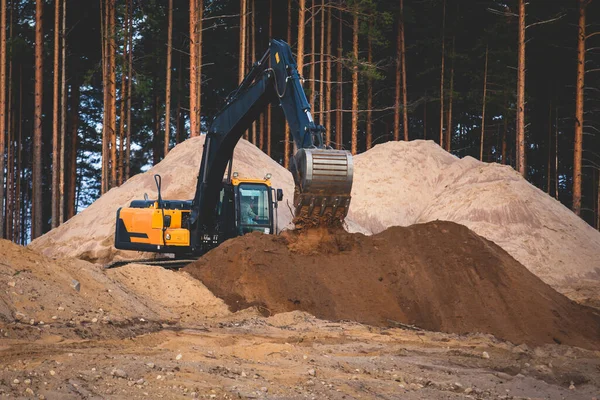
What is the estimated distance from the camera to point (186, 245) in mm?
15422

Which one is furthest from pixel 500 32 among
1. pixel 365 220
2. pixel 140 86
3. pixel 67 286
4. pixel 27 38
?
pixel 67 286

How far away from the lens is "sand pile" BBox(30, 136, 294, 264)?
814 inches

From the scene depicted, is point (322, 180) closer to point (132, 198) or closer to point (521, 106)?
point (132, 198)

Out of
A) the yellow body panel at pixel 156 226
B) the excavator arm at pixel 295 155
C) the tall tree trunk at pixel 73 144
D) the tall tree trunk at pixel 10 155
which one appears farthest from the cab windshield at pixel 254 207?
the tall tree trunk at pixel 10 155

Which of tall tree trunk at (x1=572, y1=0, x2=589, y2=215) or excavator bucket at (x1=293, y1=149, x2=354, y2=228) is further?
tall tree trunk at (x1=572, y1=0, x2=589, y2=215)

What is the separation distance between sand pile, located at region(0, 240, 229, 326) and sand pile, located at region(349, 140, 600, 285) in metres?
9.89

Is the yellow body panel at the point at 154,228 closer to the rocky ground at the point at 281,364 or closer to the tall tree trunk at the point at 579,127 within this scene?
the rocky ground at the point at 281,364

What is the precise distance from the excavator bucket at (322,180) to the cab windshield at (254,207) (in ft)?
14.6

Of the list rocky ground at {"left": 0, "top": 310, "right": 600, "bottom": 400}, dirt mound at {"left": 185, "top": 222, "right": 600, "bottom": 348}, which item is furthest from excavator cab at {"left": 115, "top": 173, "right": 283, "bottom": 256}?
rocky ground at {"left": 0, "top": 310, "right": 600, "bottom": 400}

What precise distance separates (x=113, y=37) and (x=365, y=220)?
1234 centimetres

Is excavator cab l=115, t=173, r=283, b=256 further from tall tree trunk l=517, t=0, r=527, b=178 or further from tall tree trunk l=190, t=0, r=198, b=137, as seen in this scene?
tall tree trunk l=517, t=0, r=527, b=178

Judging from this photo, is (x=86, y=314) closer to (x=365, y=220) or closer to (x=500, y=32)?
(x=365, y=220)

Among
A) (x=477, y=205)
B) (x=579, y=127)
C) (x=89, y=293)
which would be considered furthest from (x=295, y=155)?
(x=579, y=127)

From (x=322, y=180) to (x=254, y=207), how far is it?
17.6 ft
